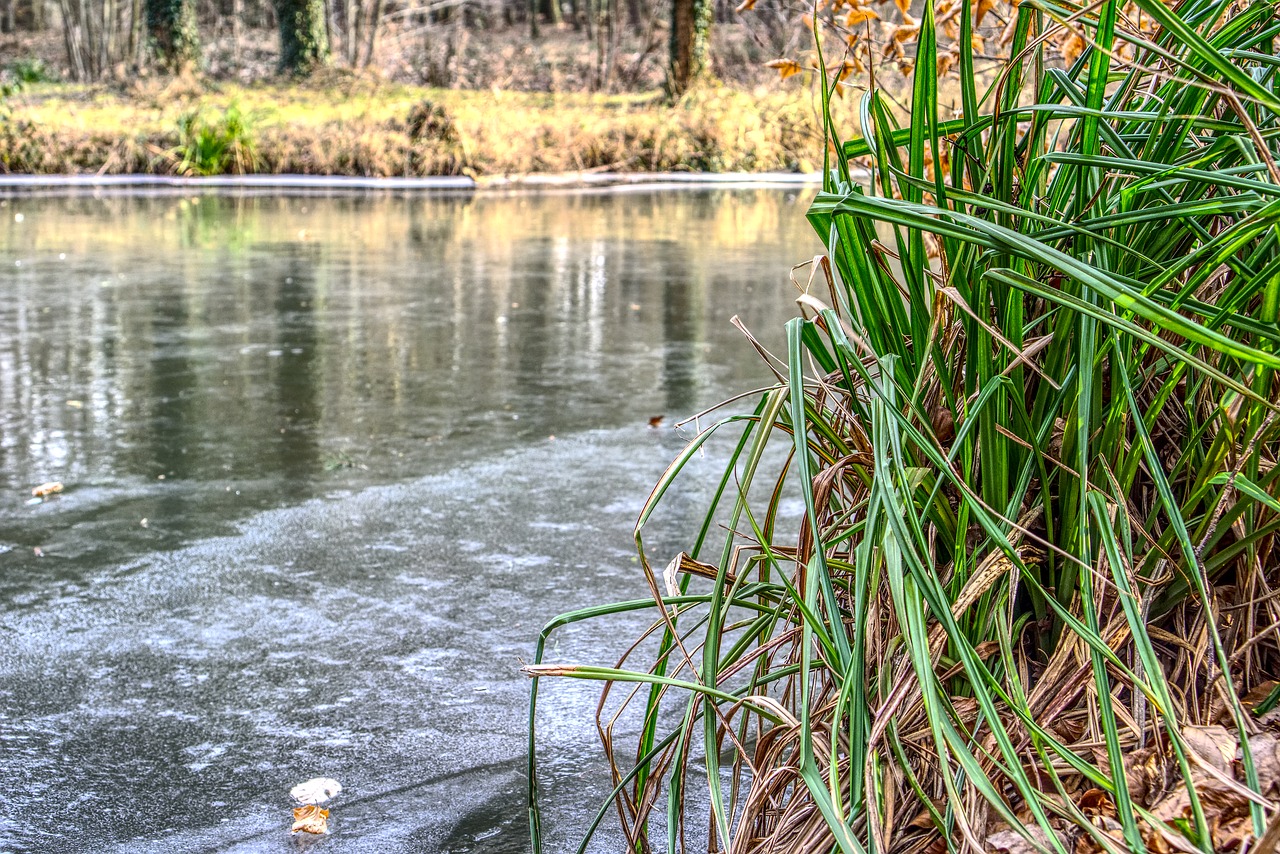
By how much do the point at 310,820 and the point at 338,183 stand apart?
18.1 m

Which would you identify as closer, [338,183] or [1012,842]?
[1012,842]

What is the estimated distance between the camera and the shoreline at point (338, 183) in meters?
18.9

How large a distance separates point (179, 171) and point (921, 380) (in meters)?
20.0

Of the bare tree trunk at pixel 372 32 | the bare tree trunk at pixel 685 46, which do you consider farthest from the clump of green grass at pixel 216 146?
the bare tree trunk at pixel 372 32

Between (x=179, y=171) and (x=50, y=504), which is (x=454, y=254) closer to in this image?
(x=50, y=504)

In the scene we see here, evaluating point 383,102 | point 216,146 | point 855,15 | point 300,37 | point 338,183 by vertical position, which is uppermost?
point 300,37

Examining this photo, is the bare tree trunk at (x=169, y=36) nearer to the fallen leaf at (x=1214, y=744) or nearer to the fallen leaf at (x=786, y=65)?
the fallen leaf at (x=786, y=65)

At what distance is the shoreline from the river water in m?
9.06

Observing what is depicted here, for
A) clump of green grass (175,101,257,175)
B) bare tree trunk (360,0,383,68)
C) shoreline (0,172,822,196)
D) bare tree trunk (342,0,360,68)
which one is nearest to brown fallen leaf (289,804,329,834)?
shoreline (0,172,822,196)

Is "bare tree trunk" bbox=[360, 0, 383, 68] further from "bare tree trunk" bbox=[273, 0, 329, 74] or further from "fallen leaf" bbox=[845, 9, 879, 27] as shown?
"fallen leaf" bbox=[845, 9, 879, 27]

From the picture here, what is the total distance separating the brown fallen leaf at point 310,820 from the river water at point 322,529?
0.04 meters

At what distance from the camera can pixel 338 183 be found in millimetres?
19688

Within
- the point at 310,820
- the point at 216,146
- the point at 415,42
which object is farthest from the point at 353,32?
the point at 310,820

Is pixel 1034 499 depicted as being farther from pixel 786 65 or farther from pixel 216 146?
pixel 216 146
